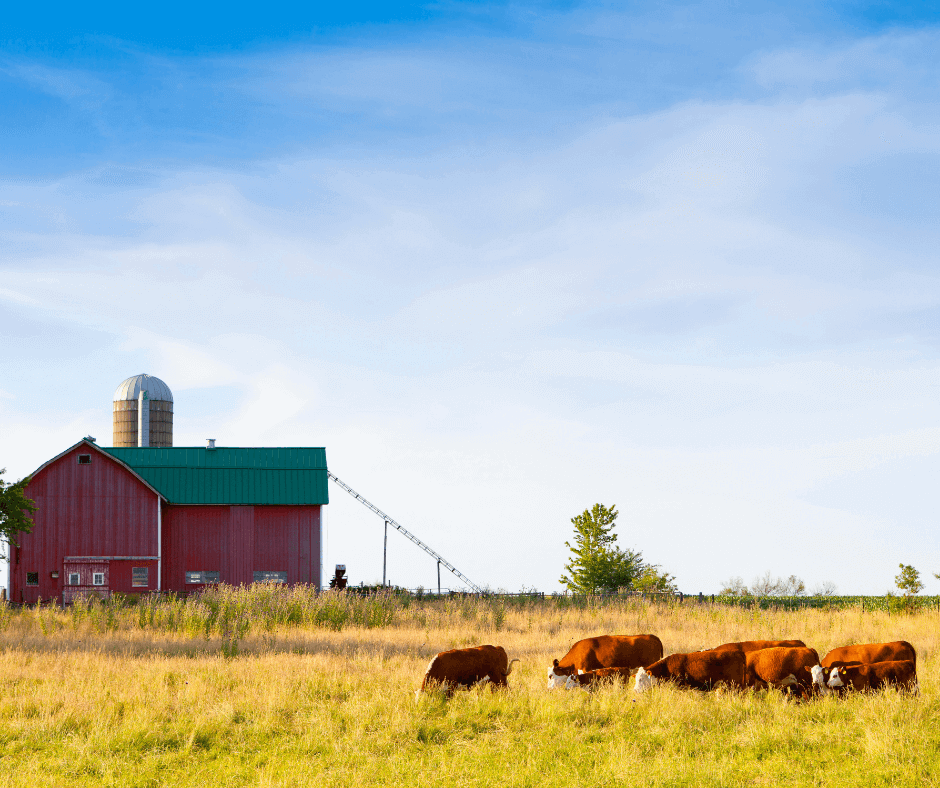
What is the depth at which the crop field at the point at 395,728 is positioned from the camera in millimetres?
10711

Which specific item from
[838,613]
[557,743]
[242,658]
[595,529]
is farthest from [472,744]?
[595,529]

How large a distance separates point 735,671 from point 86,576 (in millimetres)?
34726

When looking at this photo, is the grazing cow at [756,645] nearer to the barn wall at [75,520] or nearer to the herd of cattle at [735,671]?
the herd of cattle at [735,671]

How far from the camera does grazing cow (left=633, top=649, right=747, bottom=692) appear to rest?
1440 centimetres

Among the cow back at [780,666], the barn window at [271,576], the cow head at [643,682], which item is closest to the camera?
the cow head at [643,682]

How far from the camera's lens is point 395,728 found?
12328mm

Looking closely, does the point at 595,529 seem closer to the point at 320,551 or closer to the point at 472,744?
the point at 320,551

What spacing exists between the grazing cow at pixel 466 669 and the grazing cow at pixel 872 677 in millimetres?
4891

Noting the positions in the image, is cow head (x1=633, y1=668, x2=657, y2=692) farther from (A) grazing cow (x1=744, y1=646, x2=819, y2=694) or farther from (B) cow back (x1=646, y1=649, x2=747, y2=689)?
(A) grazing cow (x1=744, y1=646, x2=819, y2=694)

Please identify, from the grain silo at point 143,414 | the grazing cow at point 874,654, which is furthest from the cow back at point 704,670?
A: the grain silo at point 143,414

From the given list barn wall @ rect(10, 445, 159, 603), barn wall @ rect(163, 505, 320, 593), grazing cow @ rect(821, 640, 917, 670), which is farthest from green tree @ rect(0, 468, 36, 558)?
grazing cow @ rect(821, 640, 917, 670)

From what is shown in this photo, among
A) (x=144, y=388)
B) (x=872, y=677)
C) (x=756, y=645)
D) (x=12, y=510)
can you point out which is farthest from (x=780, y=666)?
(x=144, y=388)

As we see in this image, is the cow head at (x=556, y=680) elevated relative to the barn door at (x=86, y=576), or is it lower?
elevated

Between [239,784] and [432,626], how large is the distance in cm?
1652
